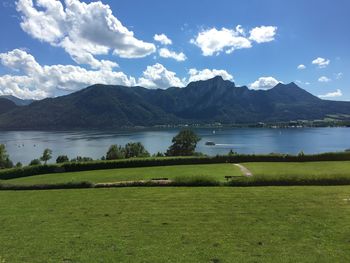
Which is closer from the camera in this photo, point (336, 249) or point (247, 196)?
point (336, 249)

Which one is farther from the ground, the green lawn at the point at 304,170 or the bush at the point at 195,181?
the bush at the point at 195,181

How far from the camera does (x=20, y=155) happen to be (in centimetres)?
14488

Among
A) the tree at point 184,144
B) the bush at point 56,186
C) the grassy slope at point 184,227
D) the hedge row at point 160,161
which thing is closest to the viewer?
the grassy slope at point 184,227

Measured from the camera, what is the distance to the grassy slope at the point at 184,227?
11797 millimetres

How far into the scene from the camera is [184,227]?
586 inches

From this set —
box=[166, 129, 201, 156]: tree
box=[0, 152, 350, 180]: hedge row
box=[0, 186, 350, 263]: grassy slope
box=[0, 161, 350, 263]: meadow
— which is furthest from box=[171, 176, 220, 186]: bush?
box=[166, 129, 201, 156]: tree

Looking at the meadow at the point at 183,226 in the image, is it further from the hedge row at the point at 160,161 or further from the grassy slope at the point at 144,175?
the hedge row at the point at 160,161

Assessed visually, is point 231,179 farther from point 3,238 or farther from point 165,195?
point 3,238

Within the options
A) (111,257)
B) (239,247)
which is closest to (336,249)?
(239,247)

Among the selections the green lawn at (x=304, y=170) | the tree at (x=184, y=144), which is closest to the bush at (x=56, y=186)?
the green lawn at (x=304, y=170)

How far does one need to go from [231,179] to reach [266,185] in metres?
2.57

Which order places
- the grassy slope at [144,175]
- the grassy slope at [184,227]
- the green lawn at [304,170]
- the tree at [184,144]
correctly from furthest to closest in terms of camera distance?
the tree at [184,144]
the grassy slope at [144,175]
the green lawn at [304,170]
the grassy slope at [184,227]

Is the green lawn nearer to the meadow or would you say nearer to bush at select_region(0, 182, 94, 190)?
the meadow

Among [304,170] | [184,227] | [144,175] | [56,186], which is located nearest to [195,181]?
[144,175]
